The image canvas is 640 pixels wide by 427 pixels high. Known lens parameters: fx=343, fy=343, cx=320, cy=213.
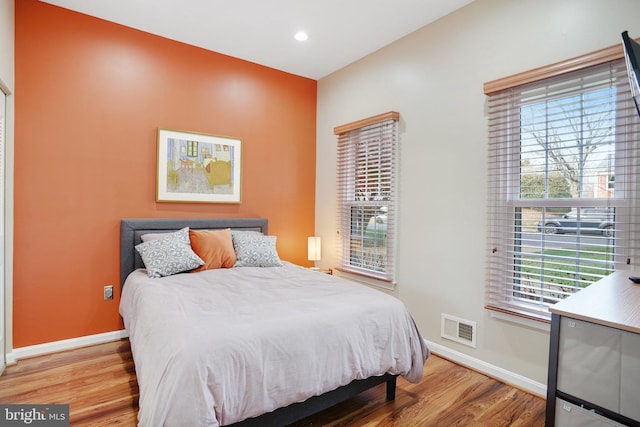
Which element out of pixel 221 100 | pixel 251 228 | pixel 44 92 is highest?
pixel 221 100

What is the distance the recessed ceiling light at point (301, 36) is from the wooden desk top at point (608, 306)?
9.80 ft

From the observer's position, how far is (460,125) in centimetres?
279

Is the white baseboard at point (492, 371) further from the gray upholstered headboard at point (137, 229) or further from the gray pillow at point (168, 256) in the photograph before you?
the gray upholstered headboard at point (137, 229)

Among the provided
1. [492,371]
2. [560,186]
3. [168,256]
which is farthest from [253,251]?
[560,186]

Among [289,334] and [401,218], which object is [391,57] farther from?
A: [289,334]

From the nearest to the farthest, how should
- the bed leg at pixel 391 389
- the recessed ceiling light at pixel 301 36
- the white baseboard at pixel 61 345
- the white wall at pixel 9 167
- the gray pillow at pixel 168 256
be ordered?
1. the bed leg at pixel 391 389
2. the white wall at pixel 9 167
3. the white baseboard at pixel 61 345
4. the gray pillow at pixel 168 256
5. the recessed ceiling light at pixel 301 36

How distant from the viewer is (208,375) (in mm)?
1454

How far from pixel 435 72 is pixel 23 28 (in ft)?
11.1

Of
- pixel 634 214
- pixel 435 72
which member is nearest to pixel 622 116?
pixel 634 214

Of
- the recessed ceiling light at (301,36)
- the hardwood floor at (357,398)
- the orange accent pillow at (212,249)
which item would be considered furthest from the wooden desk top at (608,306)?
the recessed ceiling light at (301,36)

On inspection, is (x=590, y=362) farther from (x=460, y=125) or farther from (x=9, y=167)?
(x=9, y=167)

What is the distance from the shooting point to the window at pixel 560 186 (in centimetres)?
199

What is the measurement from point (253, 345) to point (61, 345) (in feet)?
7.74

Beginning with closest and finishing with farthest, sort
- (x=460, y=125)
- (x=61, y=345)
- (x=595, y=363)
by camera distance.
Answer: (x=595, y=363) < (x=460, y=125) < (x=61, y=345)
